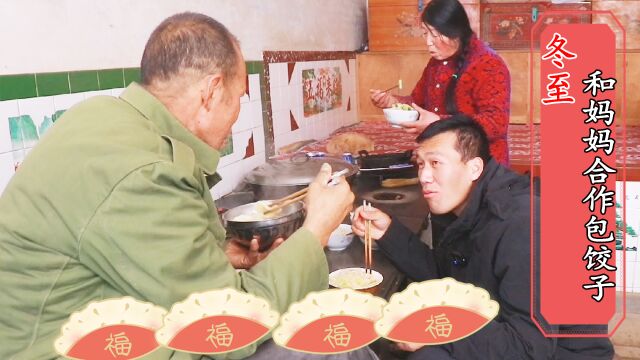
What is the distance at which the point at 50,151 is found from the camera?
3.00 ft

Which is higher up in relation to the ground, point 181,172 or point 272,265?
point 181,172

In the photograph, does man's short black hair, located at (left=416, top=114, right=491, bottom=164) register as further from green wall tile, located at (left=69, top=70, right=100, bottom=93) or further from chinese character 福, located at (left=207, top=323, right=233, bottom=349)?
green wall tile, located at (left=69, top=70, right=100, bottom=93)

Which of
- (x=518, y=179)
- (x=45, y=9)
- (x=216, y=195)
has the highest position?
Result: (x=45, y=9)


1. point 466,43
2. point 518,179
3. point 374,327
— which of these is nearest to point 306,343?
point 374,327

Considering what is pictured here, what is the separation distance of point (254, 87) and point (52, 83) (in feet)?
3.69

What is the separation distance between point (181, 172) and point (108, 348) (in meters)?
0.28

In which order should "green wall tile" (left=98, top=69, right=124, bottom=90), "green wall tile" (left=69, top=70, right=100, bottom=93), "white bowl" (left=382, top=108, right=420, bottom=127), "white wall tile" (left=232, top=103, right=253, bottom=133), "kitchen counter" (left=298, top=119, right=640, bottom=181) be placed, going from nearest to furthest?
"green wall tile" (left=69, top=70, right=100, bottom=93) < "green wall tile" (left=98, top=69, right=124, bottom=90) < "white wall tile" (left=232, top=103, right=253, bottom=133) < "white bowl" (left=382, top=108, right=420, bottom=127) < "kitchen counter" (left=298, top=119, right=640, bottom=181)

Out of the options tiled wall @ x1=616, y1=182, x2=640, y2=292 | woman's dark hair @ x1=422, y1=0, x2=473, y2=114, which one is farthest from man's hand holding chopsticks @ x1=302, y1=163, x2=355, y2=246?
tiled wall @ x1=616, y1=182, x2=640, y2=292

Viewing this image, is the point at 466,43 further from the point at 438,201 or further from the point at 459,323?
the point at 459,323

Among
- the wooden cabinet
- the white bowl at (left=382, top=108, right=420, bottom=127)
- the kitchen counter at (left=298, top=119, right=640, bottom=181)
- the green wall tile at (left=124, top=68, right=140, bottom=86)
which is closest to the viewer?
the green wall tile at (left=124, top=68, right=140, bottom=86)

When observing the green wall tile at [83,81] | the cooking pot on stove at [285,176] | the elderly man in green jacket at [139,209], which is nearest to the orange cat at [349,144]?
the cooking pot on stove at [285,176]

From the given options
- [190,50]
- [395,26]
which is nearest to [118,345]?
[190,50]

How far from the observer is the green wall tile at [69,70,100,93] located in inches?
61.8

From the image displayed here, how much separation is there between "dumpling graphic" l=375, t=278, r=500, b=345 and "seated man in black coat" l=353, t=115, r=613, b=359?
0.43 m
